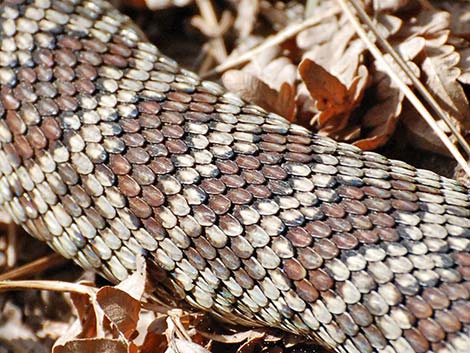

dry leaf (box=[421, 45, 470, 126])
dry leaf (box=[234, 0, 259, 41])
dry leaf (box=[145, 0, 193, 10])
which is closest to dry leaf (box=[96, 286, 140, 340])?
dry leaf (box=[421, 45, 470, 126])

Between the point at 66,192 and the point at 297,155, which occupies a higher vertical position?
the point at 297,155

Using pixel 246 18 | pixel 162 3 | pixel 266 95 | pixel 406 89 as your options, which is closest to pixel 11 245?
pixel 266 95

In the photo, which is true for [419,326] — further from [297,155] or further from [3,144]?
[3,144]

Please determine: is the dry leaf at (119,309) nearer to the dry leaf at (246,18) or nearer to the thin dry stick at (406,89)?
the thin dry stick at (406,89)

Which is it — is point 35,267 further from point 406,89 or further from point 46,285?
point 406,89

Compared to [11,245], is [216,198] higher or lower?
higher

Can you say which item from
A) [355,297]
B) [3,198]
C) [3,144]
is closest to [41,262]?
[3,198]

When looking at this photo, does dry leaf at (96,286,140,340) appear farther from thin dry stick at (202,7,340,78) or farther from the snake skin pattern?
thin dry stick at (202,7,340,78)

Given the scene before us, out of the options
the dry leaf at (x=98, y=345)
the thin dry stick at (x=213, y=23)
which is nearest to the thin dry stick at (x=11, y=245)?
the dry leaf at (x=98, y=345)
